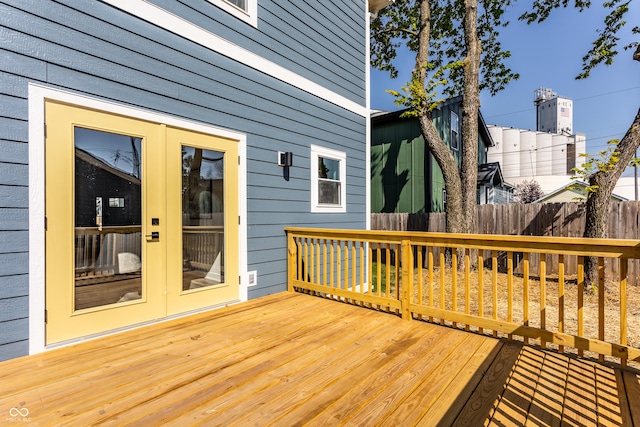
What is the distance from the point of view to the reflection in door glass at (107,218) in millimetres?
2576

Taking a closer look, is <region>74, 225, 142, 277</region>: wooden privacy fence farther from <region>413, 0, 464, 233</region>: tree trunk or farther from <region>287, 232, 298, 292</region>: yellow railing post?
<region>413, 0, 464, 233</region>: tree trunk

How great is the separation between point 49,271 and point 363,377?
2.42 m

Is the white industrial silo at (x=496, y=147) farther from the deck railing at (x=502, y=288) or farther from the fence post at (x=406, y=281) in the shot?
the fence post at (x=406, y=281)

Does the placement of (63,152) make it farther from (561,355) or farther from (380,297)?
(561,355)

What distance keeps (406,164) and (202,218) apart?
26.2ft

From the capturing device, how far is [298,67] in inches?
179

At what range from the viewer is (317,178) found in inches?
192

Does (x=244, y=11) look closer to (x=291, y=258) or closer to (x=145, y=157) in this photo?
(x=145, y=157)

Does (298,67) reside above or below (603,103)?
below

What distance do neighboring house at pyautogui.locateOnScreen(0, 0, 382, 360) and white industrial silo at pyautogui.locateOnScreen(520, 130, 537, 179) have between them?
39878 mm

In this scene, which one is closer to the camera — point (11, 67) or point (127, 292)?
point (11, 67)

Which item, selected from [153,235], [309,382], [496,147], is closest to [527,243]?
[309,382]

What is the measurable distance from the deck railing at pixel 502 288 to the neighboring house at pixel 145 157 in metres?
0.92

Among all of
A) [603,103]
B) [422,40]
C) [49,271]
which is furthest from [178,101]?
[603,103]
